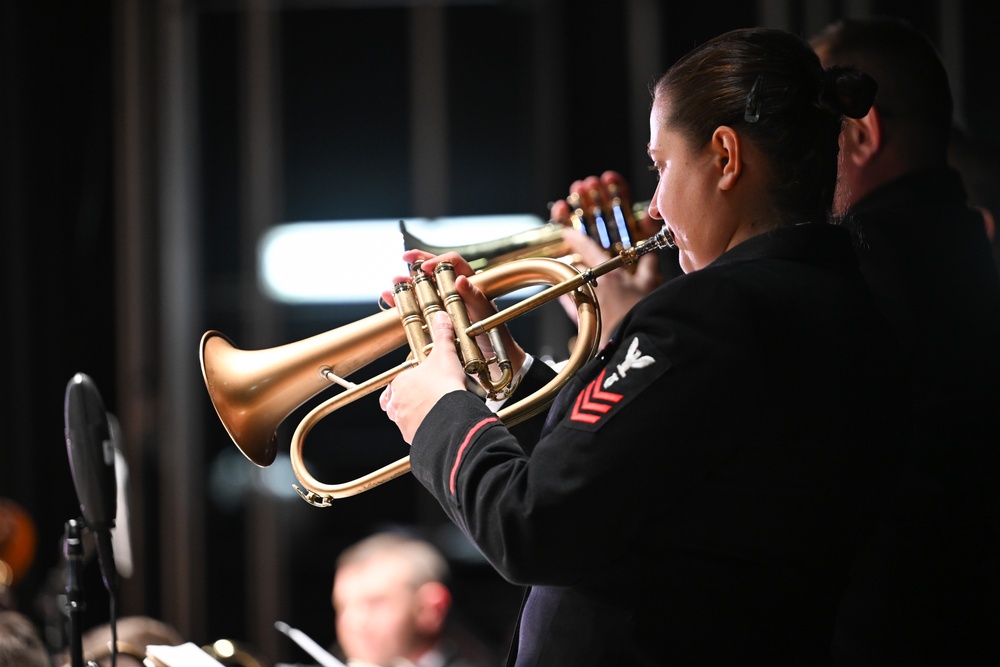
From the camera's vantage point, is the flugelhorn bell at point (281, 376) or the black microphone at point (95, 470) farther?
the flugelhorn bell at point (281, 376)

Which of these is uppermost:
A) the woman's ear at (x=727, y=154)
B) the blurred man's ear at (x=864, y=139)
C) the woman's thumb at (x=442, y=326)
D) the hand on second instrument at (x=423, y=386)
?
the blurred man's ear at (x=864, y=139)

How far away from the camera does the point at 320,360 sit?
1731 mm

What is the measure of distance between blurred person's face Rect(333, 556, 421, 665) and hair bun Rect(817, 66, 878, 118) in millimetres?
2125

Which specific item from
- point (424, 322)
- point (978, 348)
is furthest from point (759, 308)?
point (978, 348)

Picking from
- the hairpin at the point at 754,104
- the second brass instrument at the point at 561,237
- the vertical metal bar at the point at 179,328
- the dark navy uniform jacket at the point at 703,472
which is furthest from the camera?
the vertical metal bar at the point at 179,328

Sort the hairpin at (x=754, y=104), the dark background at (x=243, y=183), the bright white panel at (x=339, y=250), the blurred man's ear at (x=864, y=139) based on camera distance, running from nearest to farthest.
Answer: the hairpin at (x=754, y=104)
the blurred man's ear at (x=864, y=139)
the dark background at (x=243, y=183)
the bright white panel at (x=339, y=250)

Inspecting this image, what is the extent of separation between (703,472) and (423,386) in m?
0.36

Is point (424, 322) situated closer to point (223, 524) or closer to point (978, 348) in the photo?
point (978, 348)

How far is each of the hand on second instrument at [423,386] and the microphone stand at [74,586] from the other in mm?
519

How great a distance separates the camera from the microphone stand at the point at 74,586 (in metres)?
1.52

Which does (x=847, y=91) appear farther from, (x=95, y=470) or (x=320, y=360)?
(x=95, y=470)

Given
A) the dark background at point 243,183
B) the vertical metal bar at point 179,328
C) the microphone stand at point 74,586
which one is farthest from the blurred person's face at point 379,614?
the vertical metal bar at point 179,328

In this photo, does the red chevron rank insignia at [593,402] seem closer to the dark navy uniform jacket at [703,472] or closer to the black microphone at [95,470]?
the dark navy uniform jacket at [703,472]

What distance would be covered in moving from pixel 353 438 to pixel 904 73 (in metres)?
3.77
